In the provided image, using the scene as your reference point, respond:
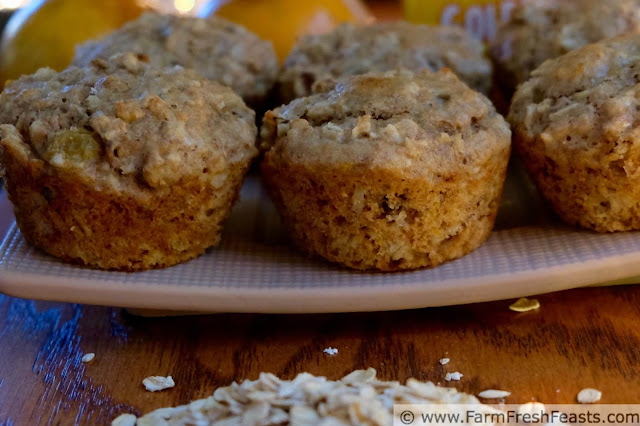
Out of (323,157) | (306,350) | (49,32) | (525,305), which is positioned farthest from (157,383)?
(49,32)

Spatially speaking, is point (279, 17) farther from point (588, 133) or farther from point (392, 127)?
point (588, 133)

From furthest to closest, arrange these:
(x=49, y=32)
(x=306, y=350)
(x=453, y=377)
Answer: (x=49, y=32) < (x=306, y=350) < (x=453, y=377)

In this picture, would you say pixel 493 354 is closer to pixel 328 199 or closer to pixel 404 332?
pixel 404 332

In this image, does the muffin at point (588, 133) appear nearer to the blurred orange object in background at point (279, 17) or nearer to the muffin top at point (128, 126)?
the muffin top at point (128, 126)

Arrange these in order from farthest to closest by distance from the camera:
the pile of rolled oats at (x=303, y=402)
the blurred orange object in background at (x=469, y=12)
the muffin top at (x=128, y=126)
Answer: the blurred orange object in background at (x=469, y=12), the muffin top at (x=128, y=126), the pile of rolled oats at (x=303, y=402)

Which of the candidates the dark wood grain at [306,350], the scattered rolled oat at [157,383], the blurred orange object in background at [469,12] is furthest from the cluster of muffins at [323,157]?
the blurred orange object in background at [469,12]

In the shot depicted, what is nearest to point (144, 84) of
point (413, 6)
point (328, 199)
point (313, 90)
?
point (313, 90)

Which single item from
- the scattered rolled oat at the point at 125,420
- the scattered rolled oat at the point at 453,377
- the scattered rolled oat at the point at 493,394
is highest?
the scattered rolled oat at the point at 493,394
